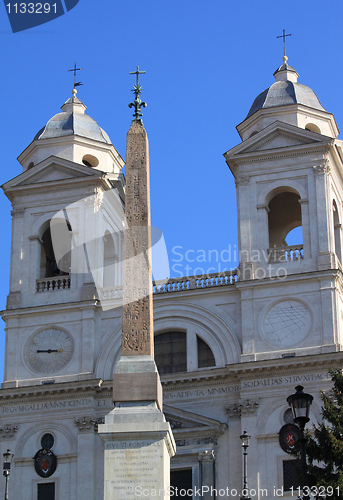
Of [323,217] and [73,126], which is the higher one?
[73,126]

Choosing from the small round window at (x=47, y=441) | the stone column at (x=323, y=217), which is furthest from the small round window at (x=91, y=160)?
the small round window at (x=47, y=441)

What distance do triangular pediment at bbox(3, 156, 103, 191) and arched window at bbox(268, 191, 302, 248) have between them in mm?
7323

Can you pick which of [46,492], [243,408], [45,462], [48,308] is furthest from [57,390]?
[243,408]

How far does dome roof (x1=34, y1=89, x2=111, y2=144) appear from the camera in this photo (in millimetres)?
44812

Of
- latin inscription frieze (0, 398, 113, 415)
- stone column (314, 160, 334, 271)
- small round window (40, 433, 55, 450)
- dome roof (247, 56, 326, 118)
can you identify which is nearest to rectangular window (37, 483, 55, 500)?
small round window (40, 433, 55, 450)

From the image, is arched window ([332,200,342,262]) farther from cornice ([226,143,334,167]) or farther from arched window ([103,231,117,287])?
arched window ([103,231,117,287])

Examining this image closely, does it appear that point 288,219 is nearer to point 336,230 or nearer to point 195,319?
point 336,230

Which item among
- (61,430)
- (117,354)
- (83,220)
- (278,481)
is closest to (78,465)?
(61,430)

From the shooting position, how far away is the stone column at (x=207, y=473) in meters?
36.7

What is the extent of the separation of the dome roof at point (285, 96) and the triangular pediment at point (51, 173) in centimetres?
692

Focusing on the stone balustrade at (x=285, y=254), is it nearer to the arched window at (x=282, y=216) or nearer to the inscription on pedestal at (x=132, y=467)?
the arched window at (x=282, y=216)

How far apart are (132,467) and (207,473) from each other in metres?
15.9

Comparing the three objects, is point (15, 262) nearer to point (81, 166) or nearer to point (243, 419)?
point (81, 166)

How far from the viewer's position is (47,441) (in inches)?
1538
